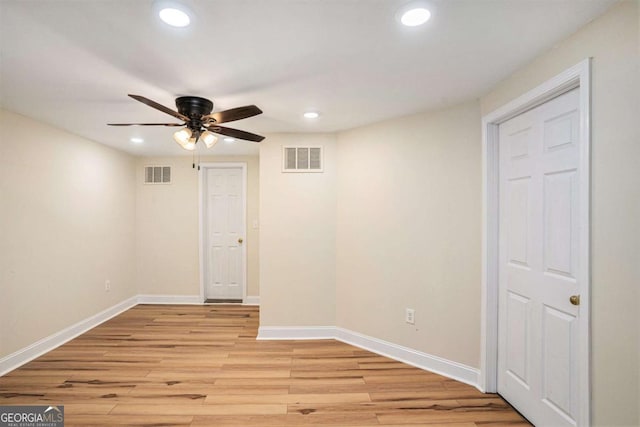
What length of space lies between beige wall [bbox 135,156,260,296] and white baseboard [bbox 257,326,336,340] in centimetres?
137

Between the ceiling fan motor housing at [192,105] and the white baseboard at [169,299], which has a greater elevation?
the ceiling fan motor housing at [192,105]

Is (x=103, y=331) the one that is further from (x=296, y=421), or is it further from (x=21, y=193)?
(x=296, y=421)

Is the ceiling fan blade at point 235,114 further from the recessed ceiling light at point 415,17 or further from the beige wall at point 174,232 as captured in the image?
the beige wall at point 174,232

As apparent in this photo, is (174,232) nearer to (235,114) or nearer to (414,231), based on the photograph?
(235,114)

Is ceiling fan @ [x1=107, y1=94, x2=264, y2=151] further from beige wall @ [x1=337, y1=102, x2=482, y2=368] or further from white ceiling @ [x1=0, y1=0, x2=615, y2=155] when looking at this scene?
beige wall @ [x1=337, y1=102, x2=482, y2=368]

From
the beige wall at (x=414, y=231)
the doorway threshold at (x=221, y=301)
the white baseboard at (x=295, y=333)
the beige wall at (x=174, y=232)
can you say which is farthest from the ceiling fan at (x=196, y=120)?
the doorway threshold at (x=221, y=301)

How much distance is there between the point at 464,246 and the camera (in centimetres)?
244

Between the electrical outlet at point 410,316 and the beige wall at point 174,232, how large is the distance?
8.64 feet

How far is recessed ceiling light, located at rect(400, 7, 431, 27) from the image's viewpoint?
1.31 m

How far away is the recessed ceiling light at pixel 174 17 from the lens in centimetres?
132

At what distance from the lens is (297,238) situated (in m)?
3.34

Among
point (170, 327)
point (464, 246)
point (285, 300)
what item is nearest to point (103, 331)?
point (170, 327)

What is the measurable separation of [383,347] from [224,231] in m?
3.10

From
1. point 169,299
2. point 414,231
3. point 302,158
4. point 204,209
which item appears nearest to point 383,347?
point 414,231
